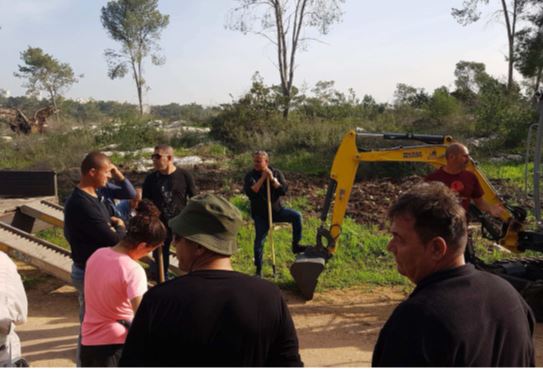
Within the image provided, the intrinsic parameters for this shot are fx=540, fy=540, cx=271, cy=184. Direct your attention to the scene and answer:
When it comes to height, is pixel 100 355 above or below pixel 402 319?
below

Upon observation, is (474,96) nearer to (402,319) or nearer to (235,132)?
(235,132)

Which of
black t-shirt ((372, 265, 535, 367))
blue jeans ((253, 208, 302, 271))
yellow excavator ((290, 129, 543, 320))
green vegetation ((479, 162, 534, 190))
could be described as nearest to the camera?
black t-shirt ((372, 265, 535, 367))

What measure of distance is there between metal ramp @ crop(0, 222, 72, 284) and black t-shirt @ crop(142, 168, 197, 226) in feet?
5.25

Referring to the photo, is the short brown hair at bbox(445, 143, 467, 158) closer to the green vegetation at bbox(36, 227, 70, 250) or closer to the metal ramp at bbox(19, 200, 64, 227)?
the metal ramp at bbox(19, 200, 64, 227)

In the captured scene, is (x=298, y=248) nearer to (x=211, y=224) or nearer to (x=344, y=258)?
(x=344, y=258)

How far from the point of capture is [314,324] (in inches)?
244

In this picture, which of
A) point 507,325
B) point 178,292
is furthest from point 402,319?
point 178,292

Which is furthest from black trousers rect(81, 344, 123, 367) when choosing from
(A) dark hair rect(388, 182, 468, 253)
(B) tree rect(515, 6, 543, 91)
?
(B) tree rect(515, 6, 543, 91)

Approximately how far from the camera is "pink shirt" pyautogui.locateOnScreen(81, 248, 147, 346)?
10.1 feet

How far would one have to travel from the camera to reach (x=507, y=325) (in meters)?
1.77

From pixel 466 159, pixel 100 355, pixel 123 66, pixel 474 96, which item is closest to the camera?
pixel 100 355

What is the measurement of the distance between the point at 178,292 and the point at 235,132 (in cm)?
1860

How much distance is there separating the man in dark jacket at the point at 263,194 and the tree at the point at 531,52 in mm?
16146

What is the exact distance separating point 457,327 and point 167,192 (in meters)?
4.82
